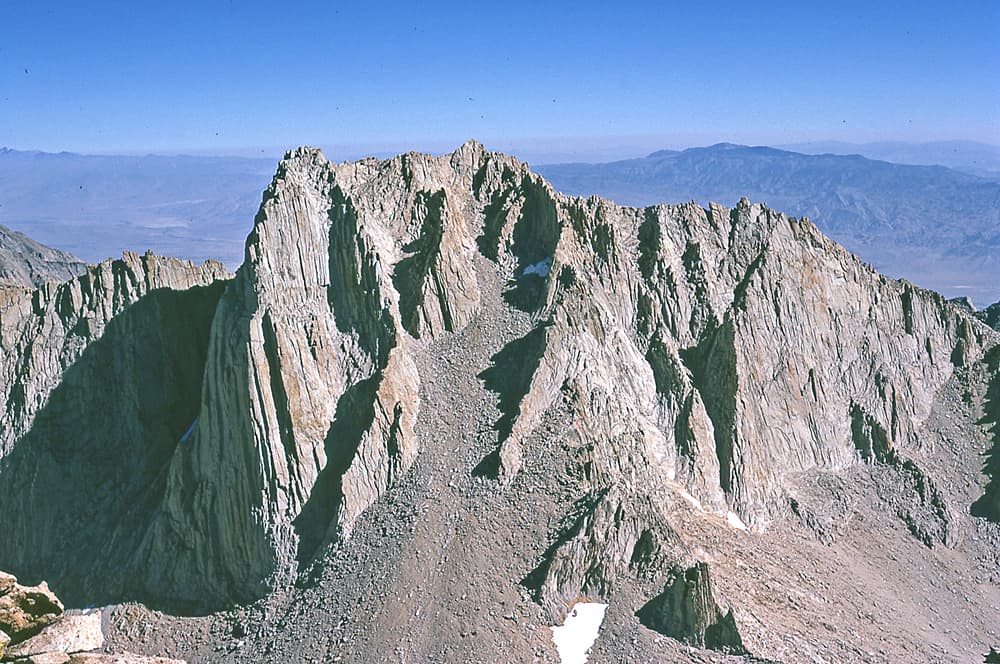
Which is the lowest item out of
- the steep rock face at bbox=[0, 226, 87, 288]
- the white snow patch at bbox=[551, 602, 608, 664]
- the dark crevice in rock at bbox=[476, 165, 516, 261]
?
the white snow patch at bbox=[551, 602, 608, 664]

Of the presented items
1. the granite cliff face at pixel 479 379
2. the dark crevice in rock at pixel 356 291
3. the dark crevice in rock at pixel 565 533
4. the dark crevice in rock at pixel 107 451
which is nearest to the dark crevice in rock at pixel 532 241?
the granite cliff face at pixel 479 379

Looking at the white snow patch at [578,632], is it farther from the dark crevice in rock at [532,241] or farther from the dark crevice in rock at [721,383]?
the dark crevice in rock at [532,241]

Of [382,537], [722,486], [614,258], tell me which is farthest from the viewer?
[614,258]

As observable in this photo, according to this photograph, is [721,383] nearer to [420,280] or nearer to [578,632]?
[578,632]

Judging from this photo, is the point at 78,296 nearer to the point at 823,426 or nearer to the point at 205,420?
the point at 205,420

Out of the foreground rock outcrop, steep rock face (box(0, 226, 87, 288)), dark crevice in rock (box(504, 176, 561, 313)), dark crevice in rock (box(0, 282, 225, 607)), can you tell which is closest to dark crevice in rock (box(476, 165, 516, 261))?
dark crevice in rock (box(504, 176, 561, 313))

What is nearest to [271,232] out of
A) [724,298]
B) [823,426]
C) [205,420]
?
[205,420]

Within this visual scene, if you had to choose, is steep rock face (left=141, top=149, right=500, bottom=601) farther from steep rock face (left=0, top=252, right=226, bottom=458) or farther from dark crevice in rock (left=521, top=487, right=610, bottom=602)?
steep rock face (left=0, top=252, right=226, bottom=458)
